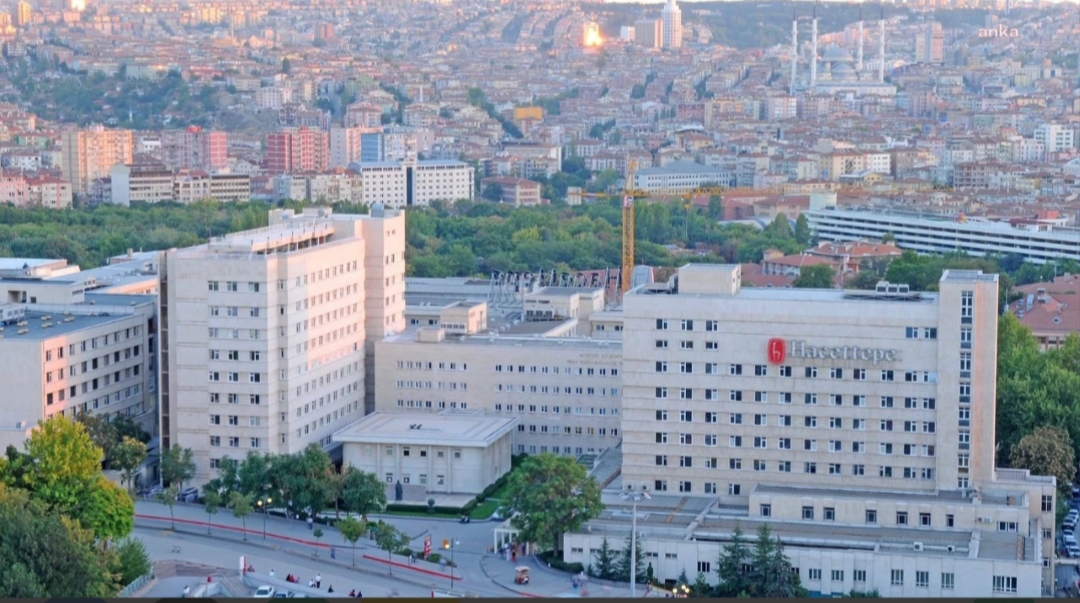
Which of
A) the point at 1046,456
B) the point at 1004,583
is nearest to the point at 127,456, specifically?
the point at 1004,583

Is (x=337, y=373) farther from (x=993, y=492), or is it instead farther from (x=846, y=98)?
(x=846, y=98)

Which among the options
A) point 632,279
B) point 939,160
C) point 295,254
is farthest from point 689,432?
point 939,160

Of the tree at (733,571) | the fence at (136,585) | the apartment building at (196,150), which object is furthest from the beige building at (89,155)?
the tree at (733,571)

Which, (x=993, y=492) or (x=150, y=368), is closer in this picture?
(x=993, y=492)

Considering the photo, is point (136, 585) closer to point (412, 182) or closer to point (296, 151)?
point (412, 182)

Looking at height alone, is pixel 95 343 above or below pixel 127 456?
above

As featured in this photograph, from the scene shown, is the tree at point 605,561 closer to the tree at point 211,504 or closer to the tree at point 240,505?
the tree at point 240,505
